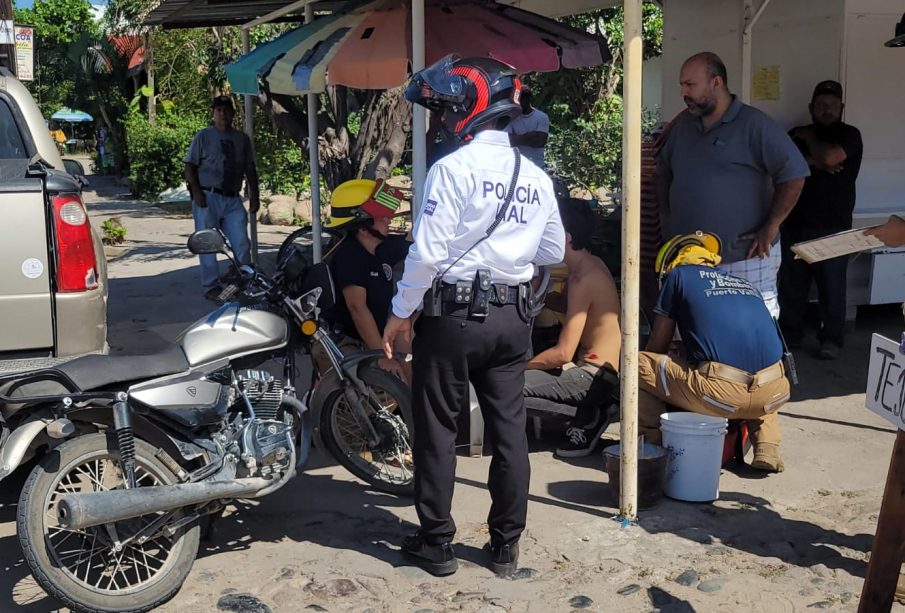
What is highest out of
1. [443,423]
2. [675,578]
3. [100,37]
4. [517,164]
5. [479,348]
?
[100,37]

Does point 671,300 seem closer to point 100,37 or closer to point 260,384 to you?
point 260,384

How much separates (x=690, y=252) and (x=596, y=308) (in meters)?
0.57

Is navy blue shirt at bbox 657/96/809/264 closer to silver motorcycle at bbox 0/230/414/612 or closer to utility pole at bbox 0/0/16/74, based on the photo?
silver motorcycle at bbox 0/230/414/612

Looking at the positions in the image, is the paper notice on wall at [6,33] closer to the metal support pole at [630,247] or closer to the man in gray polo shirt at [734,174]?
the man in gray polo shirt at [734,174]

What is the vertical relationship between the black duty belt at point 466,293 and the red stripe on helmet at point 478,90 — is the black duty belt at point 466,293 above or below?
below

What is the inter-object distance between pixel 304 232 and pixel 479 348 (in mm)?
4738

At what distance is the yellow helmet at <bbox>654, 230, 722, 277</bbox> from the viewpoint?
5113mm

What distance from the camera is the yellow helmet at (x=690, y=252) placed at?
5.11m

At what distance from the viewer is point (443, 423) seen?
3883 mm

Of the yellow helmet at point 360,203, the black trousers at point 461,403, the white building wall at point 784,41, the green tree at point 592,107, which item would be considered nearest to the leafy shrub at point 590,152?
the green tree at point 592,107

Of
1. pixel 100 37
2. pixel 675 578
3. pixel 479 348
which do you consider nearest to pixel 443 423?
pixel 479 348

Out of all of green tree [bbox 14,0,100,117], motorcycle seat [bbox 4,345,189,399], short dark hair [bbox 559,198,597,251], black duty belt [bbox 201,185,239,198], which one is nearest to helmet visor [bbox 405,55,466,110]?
motorcycle seat [bbox 4,345,189,399]

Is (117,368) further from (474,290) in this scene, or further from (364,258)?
(364,258)

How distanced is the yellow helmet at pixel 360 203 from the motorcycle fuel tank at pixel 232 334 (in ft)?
2.89
